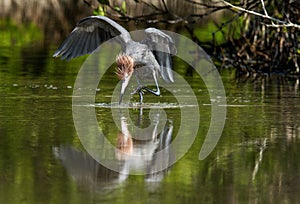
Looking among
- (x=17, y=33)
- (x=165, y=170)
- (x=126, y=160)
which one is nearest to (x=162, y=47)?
(x=126, y=160)

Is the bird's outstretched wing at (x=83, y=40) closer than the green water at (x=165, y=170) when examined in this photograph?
No

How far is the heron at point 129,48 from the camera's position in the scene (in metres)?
9.29

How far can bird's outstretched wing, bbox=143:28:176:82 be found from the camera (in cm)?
916

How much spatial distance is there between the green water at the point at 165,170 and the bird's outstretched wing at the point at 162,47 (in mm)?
248

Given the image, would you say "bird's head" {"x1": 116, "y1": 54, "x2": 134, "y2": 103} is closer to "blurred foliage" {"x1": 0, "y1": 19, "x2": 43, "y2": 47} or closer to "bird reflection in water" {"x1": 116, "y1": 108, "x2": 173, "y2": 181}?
"bird reflection in water" {"x1": 116, "y1": 108, "x2": 173, "y2": 181}

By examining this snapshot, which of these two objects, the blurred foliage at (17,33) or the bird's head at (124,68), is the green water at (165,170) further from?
the blurred foliage at (17,33)

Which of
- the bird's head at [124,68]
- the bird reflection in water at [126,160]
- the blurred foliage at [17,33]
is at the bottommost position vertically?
the bird reflection in water at [126,160]

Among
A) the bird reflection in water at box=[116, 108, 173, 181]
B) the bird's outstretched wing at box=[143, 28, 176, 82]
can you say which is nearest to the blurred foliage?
the bird's outstretched wing at box=[143, 28, 176, 82]

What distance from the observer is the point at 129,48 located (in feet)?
31.0

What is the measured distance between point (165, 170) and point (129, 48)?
11.7 ft

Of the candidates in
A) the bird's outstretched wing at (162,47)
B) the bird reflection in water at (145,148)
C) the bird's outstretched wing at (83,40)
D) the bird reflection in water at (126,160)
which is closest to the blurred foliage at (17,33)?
the bird's outstretched wing at (83,40)

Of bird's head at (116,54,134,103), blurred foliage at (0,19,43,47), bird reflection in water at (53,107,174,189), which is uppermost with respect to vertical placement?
blurred foliage at (0,19,43,47)

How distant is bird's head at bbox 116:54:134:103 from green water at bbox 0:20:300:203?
0.96 feet

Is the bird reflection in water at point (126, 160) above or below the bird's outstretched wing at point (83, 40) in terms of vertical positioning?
below
